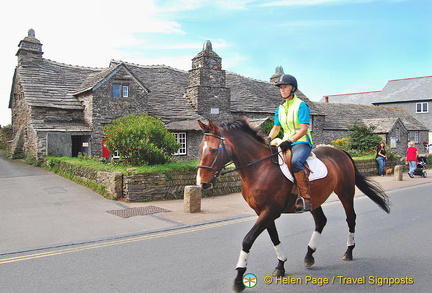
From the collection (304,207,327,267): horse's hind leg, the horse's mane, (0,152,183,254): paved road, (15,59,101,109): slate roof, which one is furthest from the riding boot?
(15,59,101,109): slate roof

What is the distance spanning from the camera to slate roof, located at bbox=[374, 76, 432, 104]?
51.1 metres

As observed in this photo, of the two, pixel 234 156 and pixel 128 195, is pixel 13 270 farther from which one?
pixel 128 195

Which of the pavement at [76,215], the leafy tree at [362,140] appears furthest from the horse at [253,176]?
the leafy tree at [362,140]

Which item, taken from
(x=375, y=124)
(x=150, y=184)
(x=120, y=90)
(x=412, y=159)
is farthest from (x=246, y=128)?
(x=375, y=124)

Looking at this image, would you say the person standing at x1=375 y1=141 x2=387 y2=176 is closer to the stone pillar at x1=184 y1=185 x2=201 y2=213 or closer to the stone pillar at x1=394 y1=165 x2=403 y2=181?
the stone pillar at x1=394 y1=165 x2=403 y2=181

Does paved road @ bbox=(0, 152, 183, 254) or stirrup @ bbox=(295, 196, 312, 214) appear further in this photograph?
paved road @ bbox=(0, 152, 183, 254)

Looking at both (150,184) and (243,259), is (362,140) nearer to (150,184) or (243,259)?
(150,184)

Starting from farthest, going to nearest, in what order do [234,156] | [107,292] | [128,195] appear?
1. [128,195]
2. [234,156]
3. [107,292]

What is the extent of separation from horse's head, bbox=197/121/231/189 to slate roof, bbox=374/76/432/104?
5381 centimetres

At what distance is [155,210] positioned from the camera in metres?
10.8

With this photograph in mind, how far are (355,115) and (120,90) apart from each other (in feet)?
94.7

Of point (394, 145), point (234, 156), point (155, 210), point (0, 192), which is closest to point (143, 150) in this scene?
point (155, 210)

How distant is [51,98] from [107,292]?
67.2 feet

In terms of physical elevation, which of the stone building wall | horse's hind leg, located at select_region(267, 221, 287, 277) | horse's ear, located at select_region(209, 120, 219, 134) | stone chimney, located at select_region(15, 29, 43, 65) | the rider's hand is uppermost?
stone chimney, located at select_region(15, 29, 43, 65)
